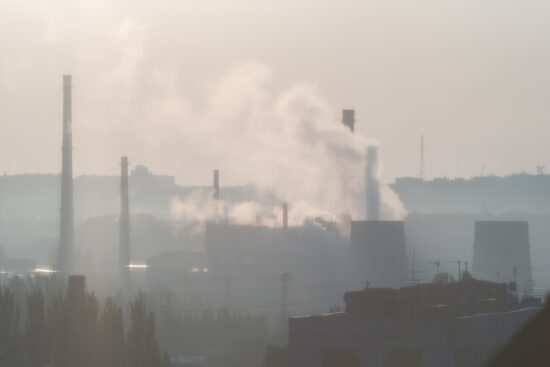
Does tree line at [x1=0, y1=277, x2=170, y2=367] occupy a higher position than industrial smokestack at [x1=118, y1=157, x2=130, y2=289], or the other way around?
industrial smokestack at [x1=118, y1=157, x2=130, y2=289]

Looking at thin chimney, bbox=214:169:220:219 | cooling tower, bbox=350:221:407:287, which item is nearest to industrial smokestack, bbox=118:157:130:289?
thin chimney, bbox=214:169:220:219

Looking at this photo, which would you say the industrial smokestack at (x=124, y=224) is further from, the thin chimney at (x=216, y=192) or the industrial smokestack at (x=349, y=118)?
the industrial smokestack at (x=349, y=118)

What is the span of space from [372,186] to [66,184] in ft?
87.3

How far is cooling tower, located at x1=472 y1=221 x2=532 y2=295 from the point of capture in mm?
88062

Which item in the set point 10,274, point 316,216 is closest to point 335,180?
point 316,216

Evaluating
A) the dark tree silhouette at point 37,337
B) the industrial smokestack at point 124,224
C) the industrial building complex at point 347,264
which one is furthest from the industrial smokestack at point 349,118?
the dark tree silhouette at point 37,337

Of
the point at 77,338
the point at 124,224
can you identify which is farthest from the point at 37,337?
the point at 124,224

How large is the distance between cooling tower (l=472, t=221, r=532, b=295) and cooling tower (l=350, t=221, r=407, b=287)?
30.3ft

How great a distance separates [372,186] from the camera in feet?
322

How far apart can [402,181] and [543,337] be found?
627 feet

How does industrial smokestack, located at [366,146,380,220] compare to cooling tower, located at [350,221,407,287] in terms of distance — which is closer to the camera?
cooling tower, located at [350,221,407,287]

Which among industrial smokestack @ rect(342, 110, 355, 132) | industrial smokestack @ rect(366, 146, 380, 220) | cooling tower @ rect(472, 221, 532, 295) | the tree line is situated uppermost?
industrial smokestack @ rect(342, 110, 355, 132)

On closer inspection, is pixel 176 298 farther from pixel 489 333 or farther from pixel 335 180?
pixel 489 333

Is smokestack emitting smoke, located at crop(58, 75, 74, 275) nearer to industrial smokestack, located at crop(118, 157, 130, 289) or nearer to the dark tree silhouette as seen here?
industrial smokestack, located at crop(118, 157, 130, 289)
